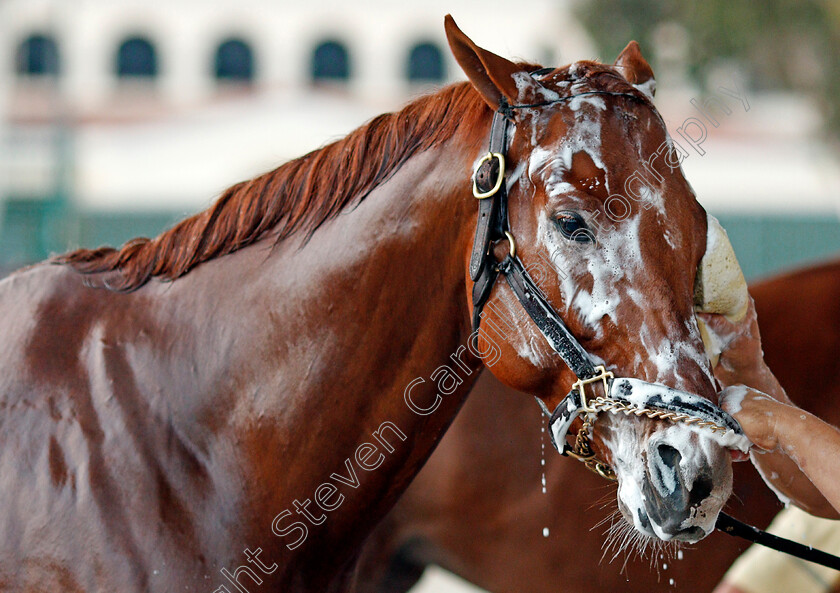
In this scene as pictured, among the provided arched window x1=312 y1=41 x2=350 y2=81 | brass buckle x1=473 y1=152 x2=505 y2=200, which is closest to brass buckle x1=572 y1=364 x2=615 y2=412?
brass buckle x1=473 y1=152 x2=505 y2=200

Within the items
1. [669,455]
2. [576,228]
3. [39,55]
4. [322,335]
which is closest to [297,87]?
[39,55]

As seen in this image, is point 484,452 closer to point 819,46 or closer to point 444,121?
point 444,121

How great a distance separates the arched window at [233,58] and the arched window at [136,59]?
72.8 inches

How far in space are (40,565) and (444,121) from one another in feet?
4.41

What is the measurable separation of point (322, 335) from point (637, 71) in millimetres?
978

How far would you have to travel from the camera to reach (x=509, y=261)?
187cm

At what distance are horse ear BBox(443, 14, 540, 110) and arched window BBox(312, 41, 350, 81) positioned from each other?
2409 centimetres

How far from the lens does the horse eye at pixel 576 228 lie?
179cm

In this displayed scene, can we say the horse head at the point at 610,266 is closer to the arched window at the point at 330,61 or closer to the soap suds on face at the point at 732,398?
the soap suds on face at the point at 732,398

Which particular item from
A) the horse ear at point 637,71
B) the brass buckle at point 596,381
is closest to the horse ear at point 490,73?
the horse ear at point 637,71

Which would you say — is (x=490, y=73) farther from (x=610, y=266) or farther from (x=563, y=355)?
(x=563, y=355)

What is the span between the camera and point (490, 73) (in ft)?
6.24

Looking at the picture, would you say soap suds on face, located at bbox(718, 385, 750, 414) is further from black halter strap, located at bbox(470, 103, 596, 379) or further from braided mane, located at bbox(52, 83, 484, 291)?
braided mane, located at bbox(52, 83, 484, 291)

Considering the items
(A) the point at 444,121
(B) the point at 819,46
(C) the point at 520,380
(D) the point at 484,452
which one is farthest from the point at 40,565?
(B) the point at 819,46
